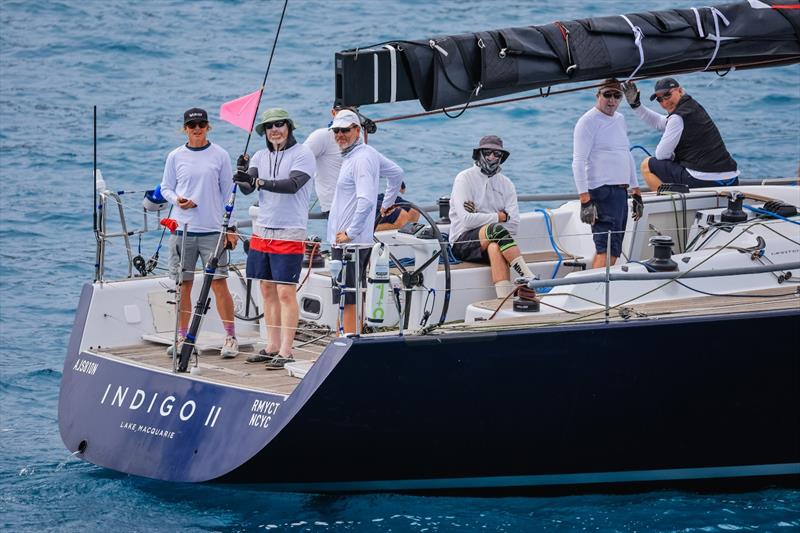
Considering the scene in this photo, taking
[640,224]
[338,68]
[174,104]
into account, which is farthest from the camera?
[174,104]

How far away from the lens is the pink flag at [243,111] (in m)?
8.18

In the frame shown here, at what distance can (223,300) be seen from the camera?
29.9ft

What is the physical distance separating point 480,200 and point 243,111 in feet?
6.19

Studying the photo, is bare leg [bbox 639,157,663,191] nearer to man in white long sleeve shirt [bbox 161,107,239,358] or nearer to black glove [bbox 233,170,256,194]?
man in white long sleeve shirt [bbox 161,107,239,358]

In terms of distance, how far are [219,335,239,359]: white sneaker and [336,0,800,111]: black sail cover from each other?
2080 mm

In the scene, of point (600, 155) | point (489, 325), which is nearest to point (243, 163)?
point (489, 325)

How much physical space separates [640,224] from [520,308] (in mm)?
1937

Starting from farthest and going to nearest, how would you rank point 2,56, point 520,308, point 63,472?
point 2,56 → point 63,472 → point 520,308

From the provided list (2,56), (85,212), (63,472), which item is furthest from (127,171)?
(63,472)

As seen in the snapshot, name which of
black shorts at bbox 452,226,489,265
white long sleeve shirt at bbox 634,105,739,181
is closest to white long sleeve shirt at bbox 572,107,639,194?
black shorts at bbox 452,226,489,265

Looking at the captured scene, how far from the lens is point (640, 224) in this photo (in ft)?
32.8

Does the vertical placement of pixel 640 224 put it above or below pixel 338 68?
below

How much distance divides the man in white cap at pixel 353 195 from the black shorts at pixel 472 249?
0.99 m

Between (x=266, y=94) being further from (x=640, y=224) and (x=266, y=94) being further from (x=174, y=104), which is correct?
→ (x=640, y=224)
